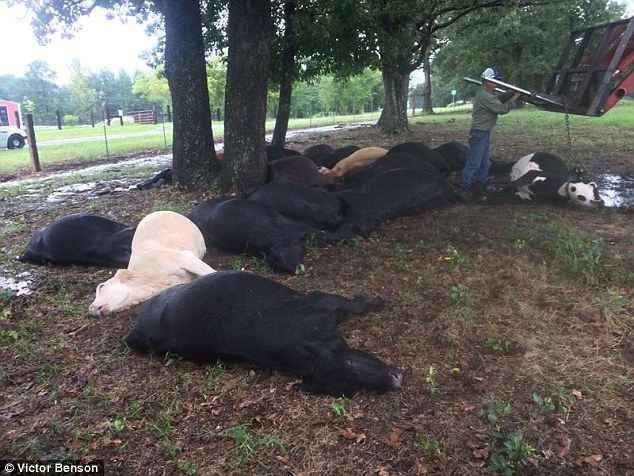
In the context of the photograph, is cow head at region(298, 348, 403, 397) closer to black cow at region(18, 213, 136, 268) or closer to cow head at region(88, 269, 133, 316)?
cow head at region(88, 269, 133, 316)

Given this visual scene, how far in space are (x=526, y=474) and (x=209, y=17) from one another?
41.8 ft

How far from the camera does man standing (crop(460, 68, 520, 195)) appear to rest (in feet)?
24.8

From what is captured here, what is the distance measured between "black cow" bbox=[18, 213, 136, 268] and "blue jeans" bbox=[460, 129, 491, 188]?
5148 millimetres

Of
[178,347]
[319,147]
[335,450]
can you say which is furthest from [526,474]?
[319,147]

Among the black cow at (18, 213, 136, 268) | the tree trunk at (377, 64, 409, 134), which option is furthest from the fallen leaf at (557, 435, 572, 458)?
the tree trunk at (377, 64, 409, 134)

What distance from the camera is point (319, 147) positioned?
1089cm

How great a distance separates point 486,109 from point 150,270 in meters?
5.62

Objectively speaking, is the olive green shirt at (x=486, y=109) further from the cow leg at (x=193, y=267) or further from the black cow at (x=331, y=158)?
the cow leg at (x=193, y=267)

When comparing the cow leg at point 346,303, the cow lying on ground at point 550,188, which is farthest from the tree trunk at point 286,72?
the cow leg at point 346,303

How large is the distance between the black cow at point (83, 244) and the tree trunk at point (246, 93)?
8.18 ft

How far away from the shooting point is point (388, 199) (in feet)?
21.6

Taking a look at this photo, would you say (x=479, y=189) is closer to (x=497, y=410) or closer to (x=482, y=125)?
(x=482, y=125)

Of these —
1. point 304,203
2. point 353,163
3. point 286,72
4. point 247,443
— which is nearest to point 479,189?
point 353,163

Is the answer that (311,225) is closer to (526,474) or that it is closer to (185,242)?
(185,242)
